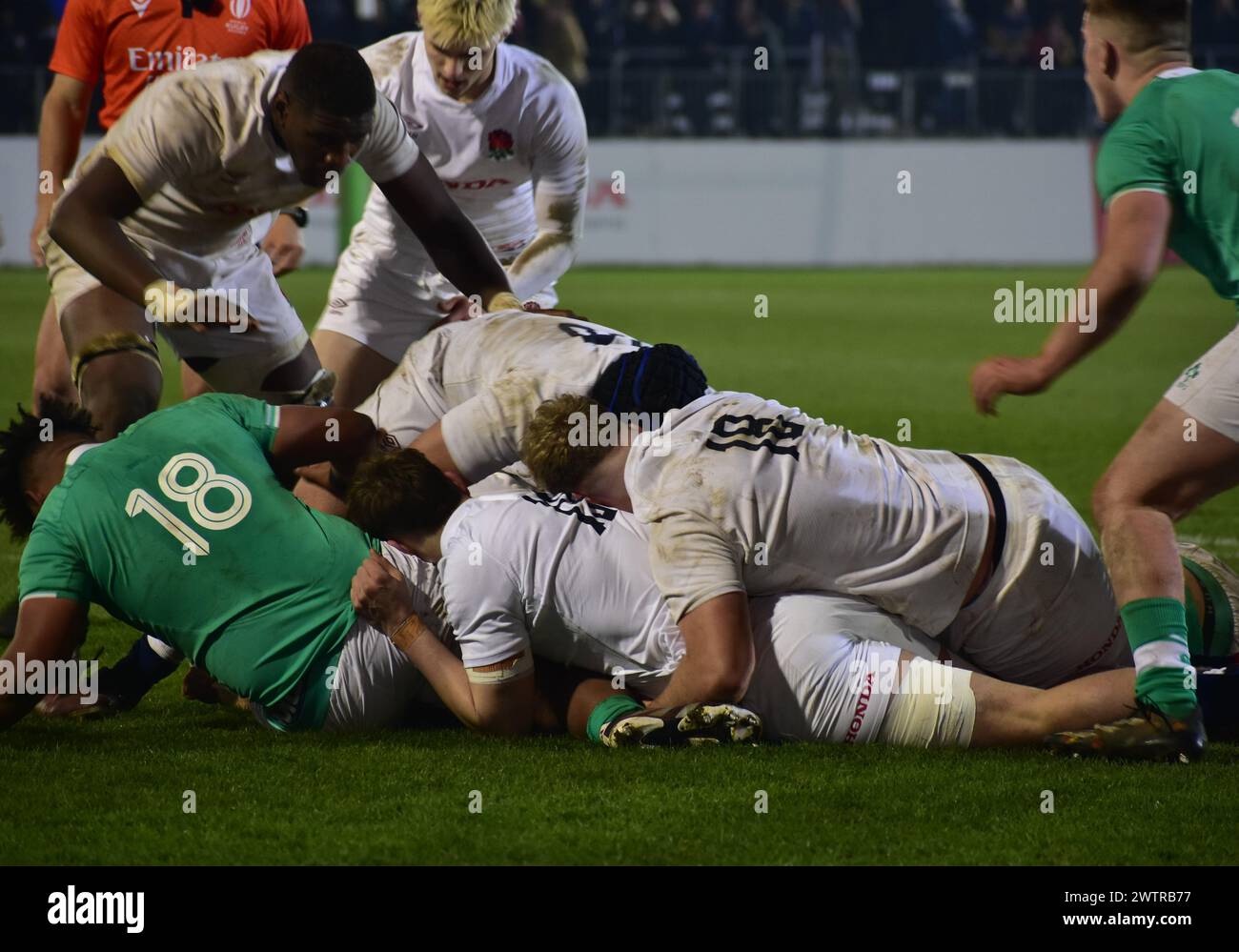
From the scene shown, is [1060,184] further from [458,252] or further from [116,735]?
[116,735]

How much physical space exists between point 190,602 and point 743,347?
11100 mm

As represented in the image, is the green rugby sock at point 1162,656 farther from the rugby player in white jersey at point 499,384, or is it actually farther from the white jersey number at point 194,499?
the white jersey number at point 194,499

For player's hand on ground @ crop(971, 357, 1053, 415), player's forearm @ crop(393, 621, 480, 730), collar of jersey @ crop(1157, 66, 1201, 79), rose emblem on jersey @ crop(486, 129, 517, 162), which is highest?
collar of jersey @ crop(1157, 66, 1201, 79)

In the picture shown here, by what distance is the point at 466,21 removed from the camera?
6.31 m

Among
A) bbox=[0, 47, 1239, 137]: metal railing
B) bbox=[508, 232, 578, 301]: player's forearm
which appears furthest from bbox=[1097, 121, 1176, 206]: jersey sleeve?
bbox=[0, 47, 1239, 137]: metal railing

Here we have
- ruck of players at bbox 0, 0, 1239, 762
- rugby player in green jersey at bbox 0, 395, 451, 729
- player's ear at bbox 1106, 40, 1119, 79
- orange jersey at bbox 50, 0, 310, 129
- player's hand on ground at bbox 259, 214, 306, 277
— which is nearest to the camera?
ruck of players at bbox 0, 0, 1239, 762

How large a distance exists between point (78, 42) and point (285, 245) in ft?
3.98

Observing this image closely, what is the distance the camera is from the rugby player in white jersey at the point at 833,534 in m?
4.13

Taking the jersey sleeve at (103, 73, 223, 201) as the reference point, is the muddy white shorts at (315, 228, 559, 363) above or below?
below

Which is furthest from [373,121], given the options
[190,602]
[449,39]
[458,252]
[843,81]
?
[843,81]

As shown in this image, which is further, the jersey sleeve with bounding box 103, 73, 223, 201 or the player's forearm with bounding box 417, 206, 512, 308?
the player's forearm with bounding box 417, 206, 512, 308

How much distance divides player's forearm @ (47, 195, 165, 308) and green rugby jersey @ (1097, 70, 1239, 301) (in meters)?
2.97

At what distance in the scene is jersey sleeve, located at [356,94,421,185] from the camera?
5.52 meters

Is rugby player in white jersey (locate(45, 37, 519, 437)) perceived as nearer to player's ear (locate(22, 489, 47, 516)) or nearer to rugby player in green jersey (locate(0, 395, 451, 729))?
player's ear (locate(22, 489, 47, 516))
